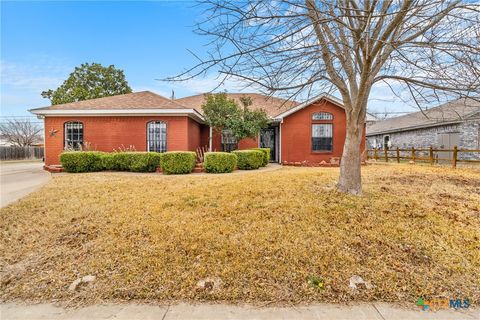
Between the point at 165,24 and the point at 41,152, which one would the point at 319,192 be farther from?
the point at 41,152

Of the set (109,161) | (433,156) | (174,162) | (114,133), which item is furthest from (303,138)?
(114,133)

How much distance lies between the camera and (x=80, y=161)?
11.0 m

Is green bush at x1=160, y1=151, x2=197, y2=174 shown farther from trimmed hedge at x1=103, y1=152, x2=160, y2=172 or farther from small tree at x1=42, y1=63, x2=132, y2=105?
small tree at x1=42, y1=63, x2=132, y2=105

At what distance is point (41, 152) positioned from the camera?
3002cm

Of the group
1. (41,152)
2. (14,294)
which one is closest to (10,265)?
(14,294)

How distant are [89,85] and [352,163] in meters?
29.9

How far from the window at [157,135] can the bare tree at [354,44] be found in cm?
951

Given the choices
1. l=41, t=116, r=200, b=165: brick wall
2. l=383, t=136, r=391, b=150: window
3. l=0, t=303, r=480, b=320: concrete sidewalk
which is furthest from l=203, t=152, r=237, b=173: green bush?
l=383, t=136, r=391, b=150: window

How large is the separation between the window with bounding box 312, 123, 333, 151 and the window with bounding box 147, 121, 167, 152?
342 inches

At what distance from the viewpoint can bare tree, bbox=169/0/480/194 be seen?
3.42m

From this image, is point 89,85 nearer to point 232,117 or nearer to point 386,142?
point 232,117

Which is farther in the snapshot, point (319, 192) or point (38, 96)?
point (38, 96)

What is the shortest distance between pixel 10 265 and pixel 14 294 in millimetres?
820

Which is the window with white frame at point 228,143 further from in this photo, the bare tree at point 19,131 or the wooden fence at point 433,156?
the bare tree at point 19,131
